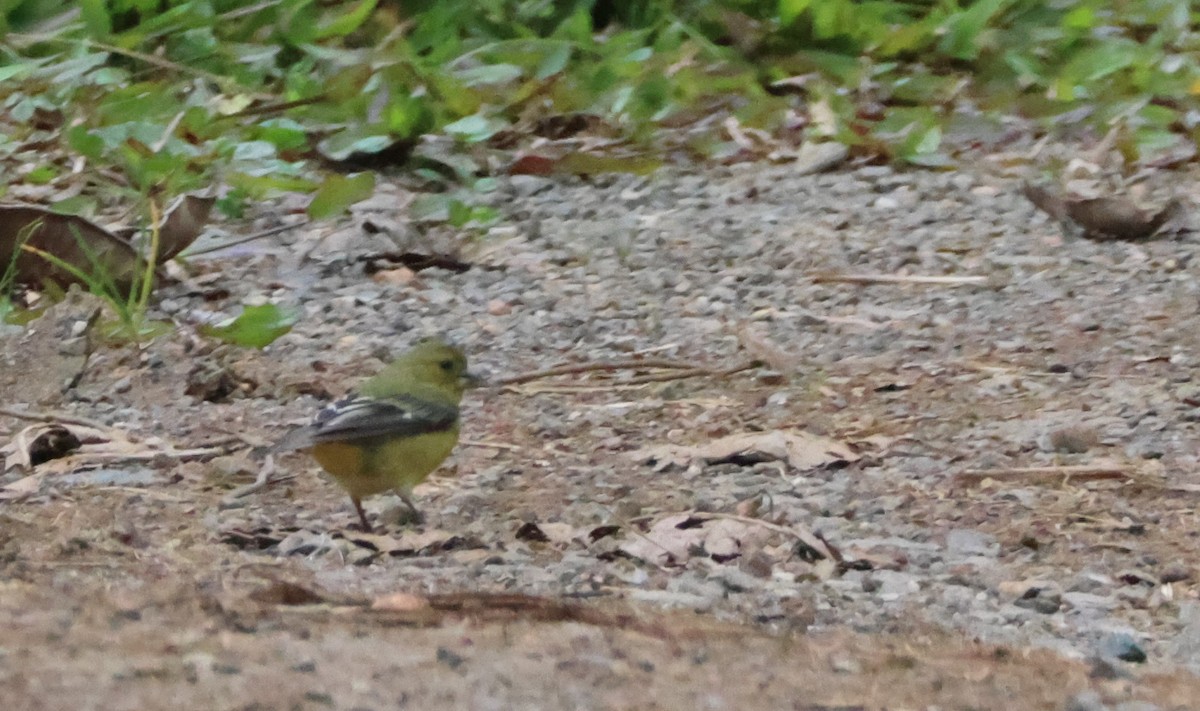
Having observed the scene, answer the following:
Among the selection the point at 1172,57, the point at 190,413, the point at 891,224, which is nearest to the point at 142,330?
the point at 190,413

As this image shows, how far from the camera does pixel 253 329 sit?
16.8 feet

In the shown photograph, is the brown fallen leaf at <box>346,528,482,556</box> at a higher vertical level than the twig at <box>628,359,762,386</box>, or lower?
higher

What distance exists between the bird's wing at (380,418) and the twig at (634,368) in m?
0.87

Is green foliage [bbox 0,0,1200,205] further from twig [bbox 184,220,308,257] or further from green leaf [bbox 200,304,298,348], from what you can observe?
green leaf [bbox 200,304,298,348]

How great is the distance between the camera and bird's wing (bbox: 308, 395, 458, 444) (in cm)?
371

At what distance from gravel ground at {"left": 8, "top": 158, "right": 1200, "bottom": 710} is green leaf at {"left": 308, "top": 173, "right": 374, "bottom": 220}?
0.27ft

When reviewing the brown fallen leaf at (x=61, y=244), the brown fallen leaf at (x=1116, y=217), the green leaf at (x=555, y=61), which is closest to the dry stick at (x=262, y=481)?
the brown fallen leaf at (x=61, y=244)

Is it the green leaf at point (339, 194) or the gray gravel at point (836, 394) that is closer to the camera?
the gray gravel at point (836, 394)

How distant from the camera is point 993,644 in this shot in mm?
2896

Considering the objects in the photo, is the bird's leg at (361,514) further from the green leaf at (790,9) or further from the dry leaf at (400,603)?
the green leaf at (790,9)

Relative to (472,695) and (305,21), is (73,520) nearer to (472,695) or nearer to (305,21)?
(472,695)

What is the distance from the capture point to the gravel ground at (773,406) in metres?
3.31

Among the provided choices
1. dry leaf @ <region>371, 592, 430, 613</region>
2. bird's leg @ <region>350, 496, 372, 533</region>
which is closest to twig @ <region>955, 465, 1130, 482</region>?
bird's leg @ <region>350, 496, 372, 533</region>

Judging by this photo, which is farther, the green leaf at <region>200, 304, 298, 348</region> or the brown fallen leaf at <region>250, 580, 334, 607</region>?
the green leaf at <region>200, 304, 298, 348</region>
